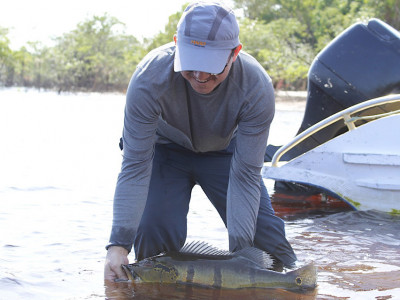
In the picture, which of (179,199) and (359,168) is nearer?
(179,199)

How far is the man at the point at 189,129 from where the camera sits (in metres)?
2.94

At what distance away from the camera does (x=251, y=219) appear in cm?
362

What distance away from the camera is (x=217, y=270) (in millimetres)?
3686

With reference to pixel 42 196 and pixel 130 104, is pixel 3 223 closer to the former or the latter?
pixel 42 196

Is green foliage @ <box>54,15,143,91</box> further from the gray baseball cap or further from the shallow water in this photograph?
the gray baseball cap

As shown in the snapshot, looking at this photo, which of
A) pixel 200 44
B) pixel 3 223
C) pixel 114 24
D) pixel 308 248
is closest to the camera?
pixel 200 44

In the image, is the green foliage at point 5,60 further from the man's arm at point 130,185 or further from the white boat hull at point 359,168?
the man's arm at point 130,185

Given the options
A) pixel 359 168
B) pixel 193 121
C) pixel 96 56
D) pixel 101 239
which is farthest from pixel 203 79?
pixel 96 56

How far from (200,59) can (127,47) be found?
8133 centimetres

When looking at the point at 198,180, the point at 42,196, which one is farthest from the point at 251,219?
the point at 42,196

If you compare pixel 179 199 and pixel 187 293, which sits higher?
pixel 179 199

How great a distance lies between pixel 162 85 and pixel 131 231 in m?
0.84

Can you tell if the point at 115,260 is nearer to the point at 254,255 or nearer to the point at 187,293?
the point at 187,293

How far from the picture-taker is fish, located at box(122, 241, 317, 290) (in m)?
3.66
